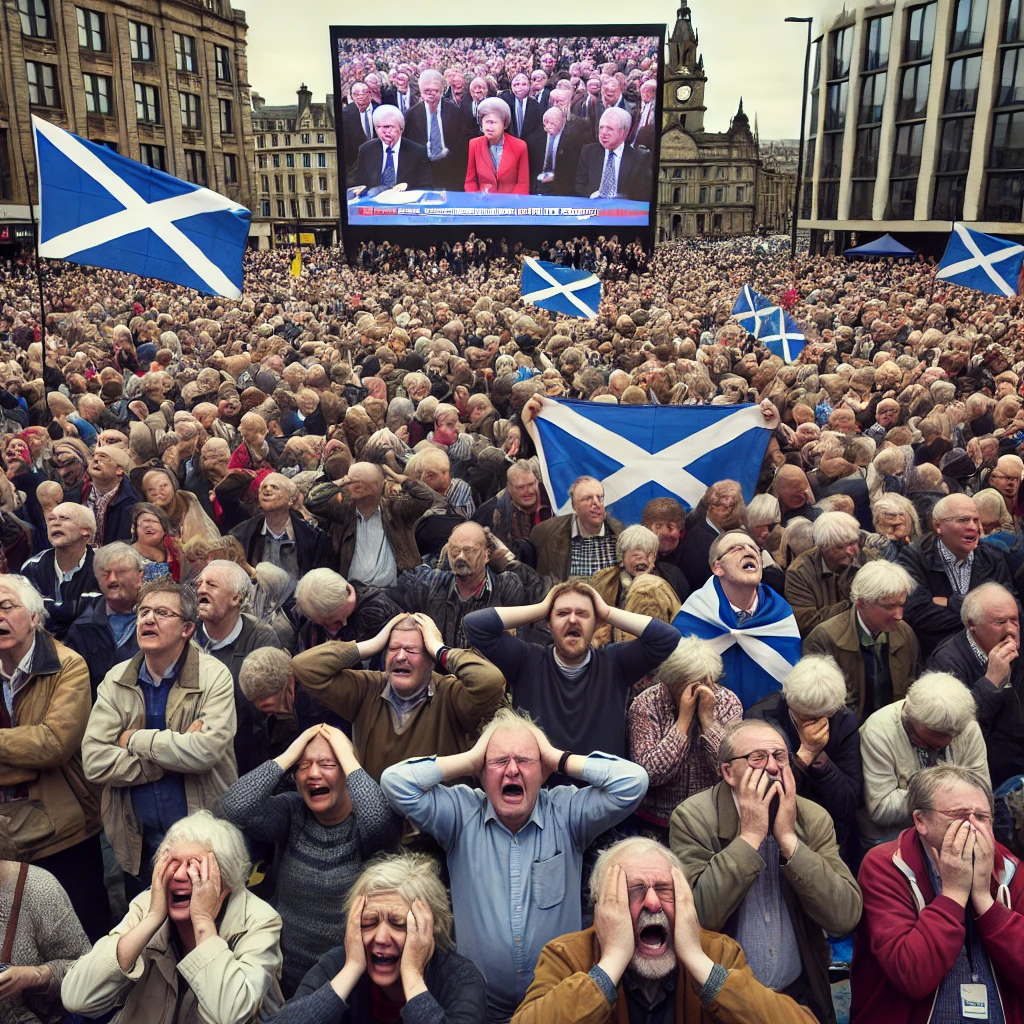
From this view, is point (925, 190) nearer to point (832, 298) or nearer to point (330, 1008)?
point (832, 298)

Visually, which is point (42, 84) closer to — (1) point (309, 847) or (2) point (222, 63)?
(2) point (222, 63)

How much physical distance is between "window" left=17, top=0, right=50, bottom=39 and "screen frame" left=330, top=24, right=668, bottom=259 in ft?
42.8

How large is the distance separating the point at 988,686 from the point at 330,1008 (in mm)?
2564

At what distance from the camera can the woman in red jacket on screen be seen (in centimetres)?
3158

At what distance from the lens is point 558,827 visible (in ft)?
9.97

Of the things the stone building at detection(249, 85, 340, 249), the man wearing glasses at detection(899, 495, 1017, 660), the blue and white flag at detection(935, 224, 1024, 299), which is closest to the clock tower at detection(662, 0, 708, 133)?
the stone building at detection(249, 85, 340, 249)

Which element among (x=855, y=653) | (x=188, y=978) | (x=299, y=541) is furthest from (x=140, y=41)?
(x=188, y=978)

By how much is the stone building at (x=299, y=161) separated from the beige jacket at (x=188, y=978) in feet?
338

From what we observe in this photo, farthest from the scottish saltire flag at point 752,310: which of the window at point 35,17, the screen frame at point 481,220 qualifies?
the window at point 35,17

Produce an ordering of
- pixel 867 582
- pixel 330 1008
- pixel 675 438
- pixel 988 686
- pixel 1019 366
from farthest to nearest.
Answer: pixel 1019 366, pixel 675 438, pixel 867 582, pixel 988 686, pixel 330 1008

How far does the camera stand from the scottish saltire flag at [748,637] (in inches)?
161

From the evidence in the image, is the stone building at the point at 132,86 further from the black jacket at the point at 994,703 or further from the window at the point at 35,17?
the black jacket at the point at 994,703

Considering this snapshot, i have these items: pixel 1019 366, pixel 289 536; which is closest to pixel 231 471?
pixel 289 536

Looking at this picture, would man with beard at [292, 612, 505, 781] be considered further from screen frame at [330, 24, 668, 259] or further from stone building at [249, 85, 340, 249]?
stone building at [249, 85, 340, 249]
